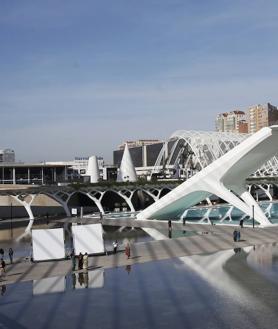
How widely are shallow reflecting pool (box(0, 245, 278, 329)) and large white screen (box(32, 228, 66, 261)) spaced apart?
3.94 m

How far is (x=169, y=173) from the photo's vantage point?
10938 cm

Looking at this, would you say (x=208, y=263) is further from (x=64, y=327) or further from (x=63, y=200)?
(x=63, y=200)

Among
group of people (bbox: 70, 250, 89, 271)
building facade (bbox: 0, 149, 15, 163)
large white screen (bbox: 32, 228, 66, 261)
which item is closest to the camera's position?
group of people (bbox: 70, 250, 89, 271)

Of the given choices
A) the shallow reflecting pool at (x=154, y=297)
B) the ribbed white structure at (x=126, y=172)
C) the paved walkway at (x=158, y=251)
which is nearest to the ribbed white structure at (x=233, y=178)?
the paved walkway at (x=158, y=251)

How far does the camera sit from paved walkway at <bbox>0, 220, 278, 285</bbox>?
80.7 ft

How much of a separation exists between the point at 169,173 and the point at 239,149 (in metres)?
67.3

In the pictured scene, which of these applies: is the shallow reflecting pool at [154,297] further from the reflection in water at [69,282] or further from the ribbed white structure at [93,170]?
the ribbed white structure at [93,170]

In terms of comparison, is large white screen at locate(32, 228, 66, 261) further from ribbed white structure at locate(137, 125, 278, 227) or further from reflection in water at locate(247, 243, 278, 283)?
ribbed white structure at locate(137, 125, 278, 227)

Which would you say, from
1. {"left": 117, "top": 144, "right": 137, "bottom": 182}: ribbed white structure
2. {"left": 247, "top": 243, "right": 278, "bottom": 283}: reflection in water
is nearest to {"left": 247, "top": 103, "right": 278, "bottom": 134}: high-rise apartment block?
{"left": 117, "top": 144, "right": 137, "bottom": 182}: ribbed white structure

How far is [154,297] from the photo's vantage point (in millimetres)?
18844

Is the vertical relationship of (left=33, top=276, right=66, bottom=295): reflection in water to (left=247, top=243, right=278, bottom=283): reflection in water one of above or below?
below

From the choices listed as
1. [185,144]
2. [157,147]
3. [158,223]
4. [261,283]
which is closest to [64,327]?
[261,283]

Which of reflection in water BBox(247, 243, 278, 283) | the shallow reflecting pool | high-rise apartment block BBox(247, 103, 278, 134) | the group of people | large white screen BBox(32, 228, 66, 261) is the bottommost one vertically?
the shallow reflecting pool

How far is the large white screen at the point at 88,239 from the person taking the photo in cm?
2830
